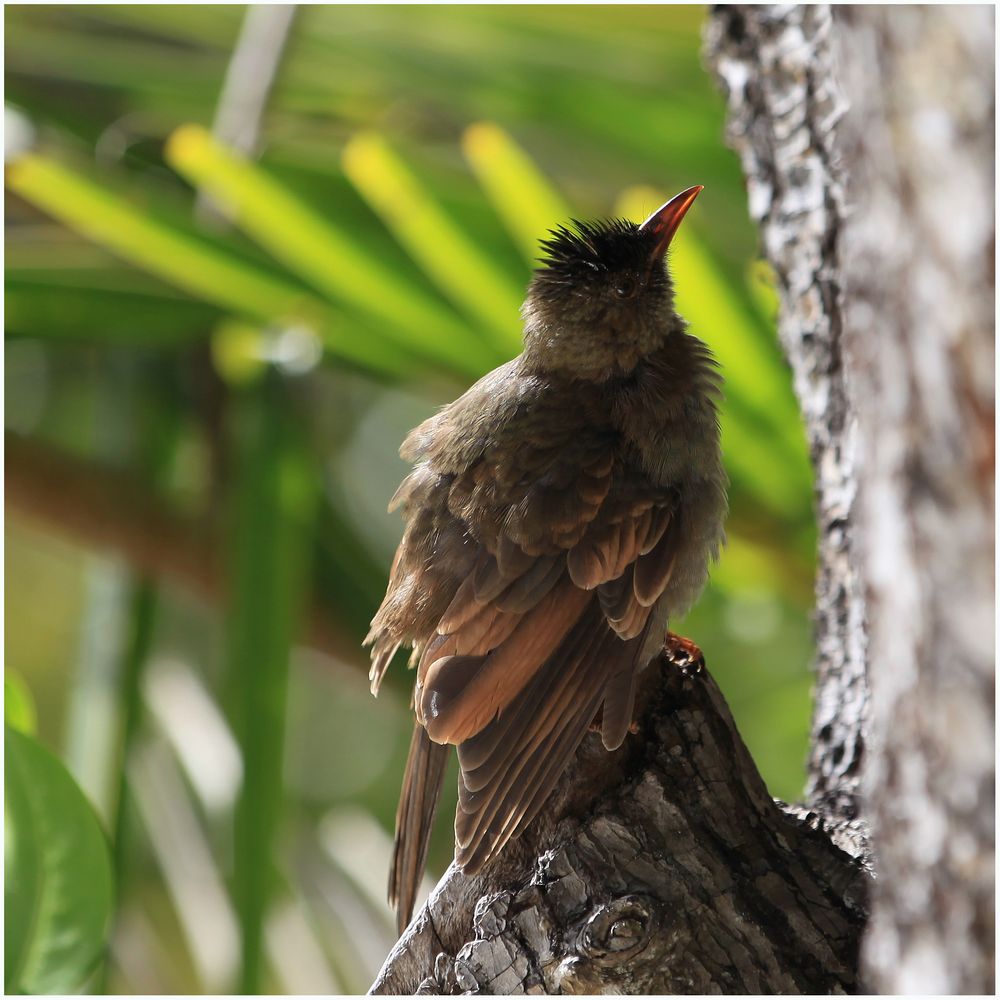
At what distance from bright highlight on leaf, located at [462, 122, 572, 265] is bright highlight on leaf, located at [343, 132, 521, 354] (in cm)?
13

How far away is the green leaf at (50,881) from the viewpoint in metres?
1.92

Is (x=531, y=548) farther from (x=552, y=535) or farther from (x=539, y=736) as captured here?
(x=539, y=736)

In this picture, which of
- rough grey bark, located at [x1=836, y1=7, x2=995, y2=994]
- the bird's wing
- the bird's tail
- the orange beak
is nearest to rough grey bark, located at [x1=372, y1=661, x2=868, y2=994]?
the bird's wing

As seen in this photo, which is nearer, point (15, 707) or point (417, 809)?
point (15, 707)

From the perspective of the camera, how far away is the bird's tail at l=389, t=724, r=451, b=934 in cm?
212

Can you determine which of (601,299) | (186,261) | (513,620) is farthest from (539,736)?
(186,261)

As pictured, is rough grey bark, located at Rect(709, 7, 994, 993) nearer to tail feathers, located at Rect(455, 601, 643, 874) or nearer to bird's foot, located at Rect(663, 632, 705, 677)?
tail feathers, located at Rect(455, 601, 643, 874)

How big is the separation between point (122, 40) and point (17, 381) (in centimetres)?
167

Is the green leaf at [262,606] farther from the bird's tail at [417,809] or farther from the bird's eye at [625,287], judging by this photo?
the bird's eye at [625,287]

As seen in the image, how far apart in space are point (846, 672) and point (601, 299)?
877mm

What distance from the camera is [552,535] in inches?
80.7

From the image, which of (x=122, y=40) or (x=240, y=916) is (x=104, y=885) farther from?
(x=122, y=40)

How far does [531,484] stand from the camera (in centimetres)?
211

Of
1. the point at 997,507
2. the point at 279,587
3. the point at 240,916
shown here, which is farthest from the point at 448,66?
the point at 997,507
